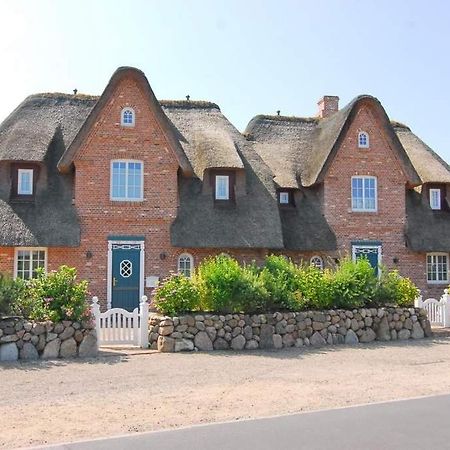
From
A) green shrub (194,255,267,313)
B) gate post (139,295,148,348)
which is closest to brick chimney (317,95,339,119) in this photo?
green shrub (194,255,267,313)

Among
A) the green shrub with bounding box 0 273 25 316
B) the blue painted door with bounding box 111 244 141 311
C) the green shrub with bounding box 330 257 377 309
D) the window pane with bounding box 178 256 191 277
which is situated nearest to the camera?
the green shrub with bounding box 0 273 25 316

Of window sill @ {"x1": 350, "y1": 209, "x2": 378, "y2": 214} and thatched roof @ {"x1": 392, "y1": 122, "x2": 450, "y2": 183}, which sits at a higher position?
thatched roof @ {"x1": 392, "y1": 122, "x2": 450, "y2": 183}

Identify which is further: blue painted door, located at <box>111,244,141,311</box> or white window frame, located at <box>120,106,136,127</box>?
white window frame, located at <box>120,106,136,127</box>

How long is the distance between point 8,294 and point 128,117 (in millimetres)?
10065

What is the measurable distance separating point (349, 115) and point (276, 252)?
6721 mm

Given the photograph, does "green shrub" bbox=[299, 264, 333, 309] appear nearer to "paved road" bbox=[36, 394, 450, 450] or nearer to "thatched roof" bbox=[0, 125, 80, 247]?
"thatched roof" bbox=[0, 125, 80, 247]

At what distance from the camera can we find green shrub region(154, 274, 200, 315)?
1540cm

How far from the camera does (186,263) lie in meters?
22.0

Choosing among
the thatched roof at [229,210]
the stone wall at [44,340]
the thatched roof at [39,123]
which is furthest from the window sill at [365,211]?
the stone wall at [44,340]

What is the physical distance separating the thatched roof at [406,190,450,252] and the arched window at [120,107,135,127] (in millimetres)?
12130

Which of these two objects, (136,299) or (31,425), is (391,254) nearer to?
(136,299)

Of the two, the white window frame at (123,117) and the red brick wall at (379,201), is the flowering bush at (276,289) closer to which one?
the red brick wall at (379,201)

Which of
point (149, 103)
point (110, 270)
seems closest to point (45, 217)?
point (110, 270)

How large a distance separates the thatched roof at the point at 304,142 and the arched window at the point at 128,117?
6565 mm
